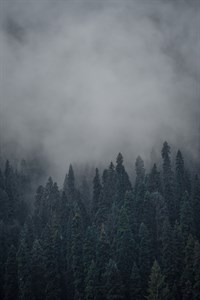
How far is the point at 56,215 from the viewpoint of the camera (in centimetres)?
14438

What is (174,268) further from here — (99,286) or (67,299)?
(67,299)

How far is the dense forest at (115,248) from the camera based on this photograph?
105625 mm

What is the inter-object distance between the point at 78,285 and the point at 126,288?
12707 millimetres

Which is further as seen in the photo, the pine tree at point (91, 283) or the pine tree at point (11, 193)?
the pine tree at point (11, 193)

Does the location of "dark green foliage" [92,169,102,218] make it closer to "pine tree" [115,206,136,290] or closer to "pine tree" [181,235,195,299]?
"pine tree" [115,206,136,290]

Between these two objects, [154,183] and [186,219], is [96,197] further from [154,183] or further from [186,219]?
[186,219]

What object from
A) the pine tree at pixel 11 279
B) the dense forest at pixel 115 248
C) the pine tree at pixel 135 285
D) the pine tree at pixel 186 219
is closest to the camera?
the pine tree at pixel 135 285

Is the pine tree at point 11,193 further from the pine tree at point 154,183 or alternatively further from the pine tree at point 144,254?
the pine tree at point 144,254

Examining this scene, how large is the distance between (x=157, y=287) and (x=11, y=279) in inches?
1527

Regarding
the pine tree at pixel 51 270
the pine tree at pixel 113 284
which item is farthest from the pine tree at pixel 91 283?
A: the pine tree at pixel 51 270

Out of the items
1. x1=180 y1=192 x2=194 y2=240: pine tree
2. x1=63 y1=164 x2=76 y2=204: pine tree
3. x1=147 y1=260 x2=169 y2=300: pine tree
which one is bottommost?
x1=147 y1=260 x2=169 y2=300: pine tree

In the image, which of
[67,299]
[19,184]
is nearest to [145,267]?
[67,299]

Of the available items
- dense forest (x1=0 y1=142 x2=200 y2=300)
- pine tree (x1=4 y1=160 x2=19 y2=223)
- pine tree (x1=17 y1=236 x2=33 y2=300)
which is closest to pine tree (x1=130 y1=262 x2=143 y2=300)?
dense forest (x1=0 y1=142 x2=200 y2=300)

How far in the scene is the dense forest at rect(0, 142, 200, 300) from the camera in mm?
105625
